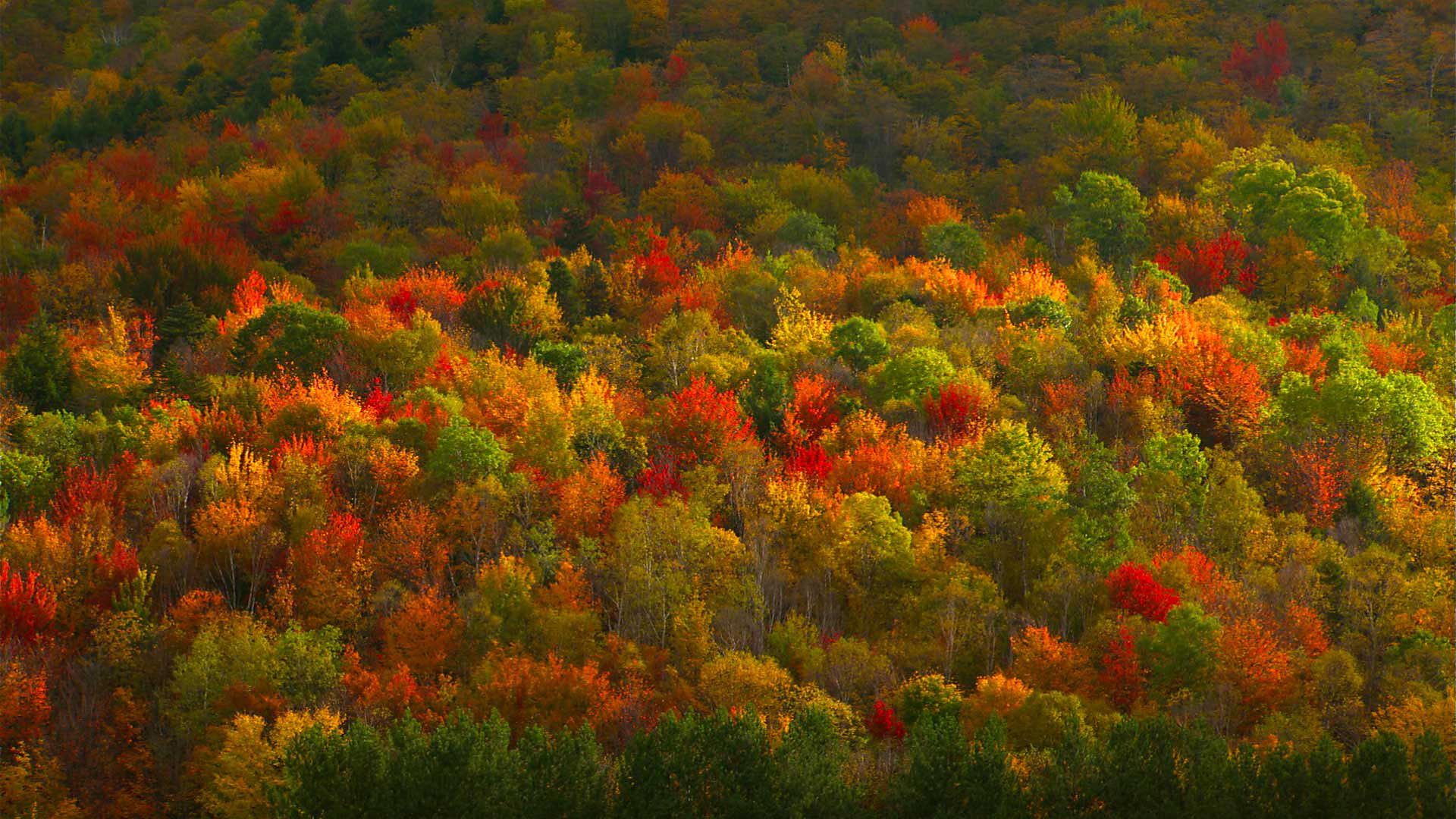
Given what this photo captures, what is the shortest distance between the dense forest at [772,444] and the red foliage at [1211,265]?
1.22ft

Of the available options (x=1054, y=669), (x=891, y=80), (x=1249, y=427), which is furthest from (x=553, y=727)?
(x=891, y=80)

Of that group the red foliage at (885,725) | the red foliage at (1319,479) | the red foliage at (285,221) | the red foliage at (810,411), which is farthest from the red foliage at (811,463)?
the red foliage at (285,221)

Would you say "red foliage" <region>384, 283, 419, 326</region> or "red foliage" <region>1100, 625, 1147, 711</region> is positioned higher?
"red foliage" <region>1100, 625, 1147, 711</region>

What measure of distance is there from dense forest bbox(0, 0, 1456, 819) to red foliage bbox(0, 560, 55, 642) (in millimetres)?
250

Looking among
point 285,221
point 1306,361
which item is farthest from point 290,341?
point 1306,361

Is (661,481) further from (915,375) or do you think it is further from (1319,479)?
(1319,479)

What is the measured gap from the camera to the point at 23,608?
63.1 meters

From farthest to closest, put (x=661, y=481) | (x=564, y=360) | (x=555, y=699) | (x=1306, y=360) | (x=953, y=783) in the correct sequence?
(x=1306, y=360)
(x=564, y=360)
(x=661, y=481)
(x=555, y=699)
(x=953, y=783)

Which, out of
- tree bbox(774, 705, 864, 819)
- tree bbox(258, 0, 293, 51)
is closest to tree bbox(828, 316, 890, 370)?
tree bbox(774, 705, 864, 819)

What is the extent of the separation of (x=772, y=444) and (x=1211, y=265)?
137 ft

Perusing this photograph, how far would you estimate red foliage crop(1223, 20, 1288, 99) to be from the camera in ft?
427

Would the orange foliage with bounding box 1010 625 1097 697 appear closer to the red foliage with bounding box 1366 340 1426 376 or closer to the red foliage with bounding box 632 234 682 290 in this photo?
the red foliage with bounding box 1366 340 1426 376

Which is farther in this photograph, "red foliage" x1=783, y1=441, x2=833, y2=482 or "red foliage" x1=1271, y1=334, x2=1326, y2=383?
"red foliage" x1=1271, y1=334, x2=1326, y2=383

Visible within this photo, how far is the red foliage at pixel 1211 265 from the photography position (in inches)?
4129
